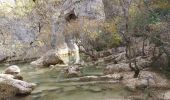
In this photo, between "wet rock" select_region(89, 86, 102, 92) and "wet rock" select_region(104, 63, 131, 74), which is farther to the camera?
"wet rock" select_region(104, 63, 131, 74)

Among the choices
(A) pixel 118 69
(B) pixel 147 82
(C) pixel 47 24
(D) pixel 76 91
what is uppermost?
(C) pixel 47 24

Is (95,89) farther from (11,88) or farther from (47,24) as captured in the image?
(47,24)

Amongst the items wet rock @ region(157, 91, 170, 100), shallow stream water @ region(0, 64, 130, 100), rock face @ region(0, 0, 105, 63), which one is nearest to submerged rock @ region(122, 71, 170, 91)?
shallow stream water @ region(0, 64, 130, 100)

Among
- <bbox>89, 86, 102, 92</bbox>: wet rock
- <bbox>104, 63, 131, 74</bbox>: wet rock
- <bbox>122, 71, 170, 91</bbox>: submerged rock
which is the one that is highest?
<bbox>104, 63, 131, 74</bbox>: wet rock

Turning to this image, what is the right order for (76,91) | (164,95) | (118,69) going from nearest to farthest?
(164,95)
(76,91)
(118,69)

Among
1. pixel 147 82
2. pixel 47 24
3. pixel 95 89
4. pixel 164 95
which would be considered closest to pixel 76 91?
pixel 95 89

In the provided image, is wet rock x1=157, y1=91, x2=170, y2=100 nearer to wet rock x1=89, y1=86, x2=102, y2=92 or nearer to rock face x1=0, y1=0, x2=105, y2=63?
wet rock x1=89, y1=86, x2=102, y2=92

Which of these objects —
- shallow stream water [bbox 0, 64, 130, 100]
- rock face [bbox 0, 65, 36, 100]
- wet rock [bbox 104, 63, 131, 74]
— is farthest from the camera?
wet rock [bbox 104, 63, 131, 74]

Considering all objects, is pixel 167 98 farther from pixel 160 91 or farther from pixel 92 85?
pixel 92 85

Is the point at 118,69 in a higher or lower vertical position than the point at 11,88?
higher

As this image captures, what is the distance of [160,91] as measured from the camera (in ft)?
50.5

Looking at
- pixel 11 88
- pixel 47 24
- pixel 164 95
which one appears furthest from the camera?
pixel 47 24

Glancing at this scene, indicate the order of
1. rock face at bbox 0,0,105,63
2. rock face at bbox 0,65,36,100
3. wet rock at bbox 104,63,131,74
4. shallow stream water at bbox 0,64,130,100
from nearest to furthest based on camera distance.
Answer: shallow stream water at bbox 0,64,130,100 → rock face at bbox 0,65,36,100 → wet rock at bbox 104,63,131,74 → rock face at bbox 0,0,105,63

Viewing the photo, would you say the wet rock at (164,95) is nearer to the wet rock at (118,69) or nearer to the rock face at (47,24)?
the wet rock at (118,69)
